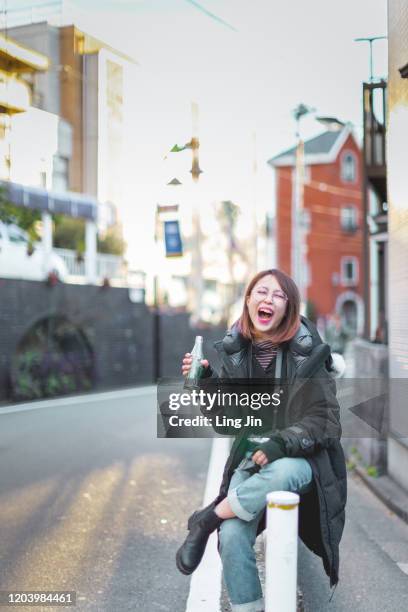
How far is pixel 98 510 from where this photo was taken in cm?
647

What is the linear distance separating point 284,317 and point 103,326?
18.3m

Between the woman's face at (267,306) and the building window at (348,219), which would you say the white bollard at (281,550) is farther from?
the building window at (348,219)

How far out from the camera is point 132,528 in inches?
233

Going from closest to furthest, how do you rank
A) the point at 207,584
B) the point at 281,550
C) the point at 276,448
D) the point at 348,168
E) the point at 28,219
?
the point at 281,550, the point at 276,448, the point at 207,584, the point at 28,219, the point at 348,168

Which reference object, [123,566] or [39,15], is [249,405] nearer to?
[123,566]

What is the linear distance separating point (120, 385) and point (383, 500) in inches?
644

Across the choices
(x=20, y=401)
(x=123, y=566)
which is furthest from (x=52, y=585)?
(x=20, y=401)

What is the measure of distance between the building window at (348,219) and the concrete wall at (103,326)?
72.0 ft

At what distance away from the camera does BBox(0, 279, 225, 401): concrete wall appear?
→ 56.3 feet

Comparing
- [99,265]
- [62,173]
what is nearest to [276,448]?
[99,265]

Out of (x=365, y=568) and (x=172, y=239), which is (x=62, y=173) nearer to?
(x=172, y=239)

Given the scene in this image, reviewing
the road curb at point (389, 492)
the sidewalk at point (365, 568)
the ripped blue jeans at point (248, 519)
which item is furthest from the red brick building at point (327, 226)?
the ripped blue jeans at point (248, 519)

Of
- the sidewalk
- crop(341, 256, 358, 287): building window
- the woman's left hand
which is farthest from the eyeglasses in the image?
crop(341, 256, 358, 287): building window

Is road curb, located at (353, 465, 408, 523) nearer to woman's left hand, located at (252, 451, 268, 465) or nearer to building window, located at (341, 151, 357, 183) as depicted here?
woman's left hand, located at (252, 451, 268, 465)
